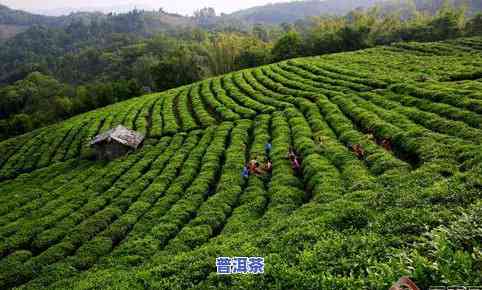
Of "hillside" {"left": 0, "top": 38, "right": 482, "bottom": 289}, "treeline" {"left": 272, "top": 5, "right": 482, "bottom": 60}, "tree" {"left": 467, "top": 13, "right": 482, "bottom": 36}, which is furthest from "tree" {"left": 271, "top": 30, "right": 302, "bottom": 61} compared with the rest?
"tree" {"left": 467, "top": 13, "right": 482, "bottom": 36}

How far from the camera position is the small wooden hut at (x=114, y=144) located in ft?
133

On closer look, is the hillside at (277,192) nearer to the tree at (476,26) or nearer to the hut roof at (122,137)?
the hut roof at (122,137)

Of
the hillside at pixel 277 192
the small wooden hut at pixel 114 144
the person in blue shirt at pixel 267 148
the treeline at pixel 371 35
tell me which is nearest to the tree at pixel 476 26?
the treeline at pixel 371 35

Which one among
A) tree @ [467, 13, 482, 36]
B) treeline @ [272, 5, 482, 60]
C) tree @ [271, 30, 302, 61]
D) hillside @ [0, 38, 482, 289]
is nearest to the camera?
hillside @ [0, 38, 482, 289]

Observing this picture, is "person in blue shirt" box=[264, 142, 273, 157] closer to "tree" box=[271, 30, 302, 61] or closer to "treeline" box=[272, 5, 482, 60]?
"treeline" box=[272, 5, 482, 60]

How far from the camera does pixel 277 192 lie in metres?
23.8

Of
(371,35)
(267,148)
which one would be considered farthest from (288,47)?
(267,148)

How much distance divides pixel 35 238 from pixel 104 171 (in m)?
12.2

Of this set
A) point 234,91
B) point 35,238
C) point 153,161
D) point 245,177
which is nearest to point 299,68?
point 234,91

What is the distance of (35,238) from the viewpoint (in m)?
24.6

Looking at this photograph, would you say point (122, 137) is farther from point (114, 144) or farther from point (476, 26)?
point (476, 26)

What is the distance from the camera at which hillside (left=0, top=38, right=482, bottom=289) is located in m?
12.3

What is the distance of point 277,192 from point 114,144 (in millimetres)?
22911

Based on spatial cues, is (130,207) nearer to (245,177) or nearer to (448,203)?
(245,177)
